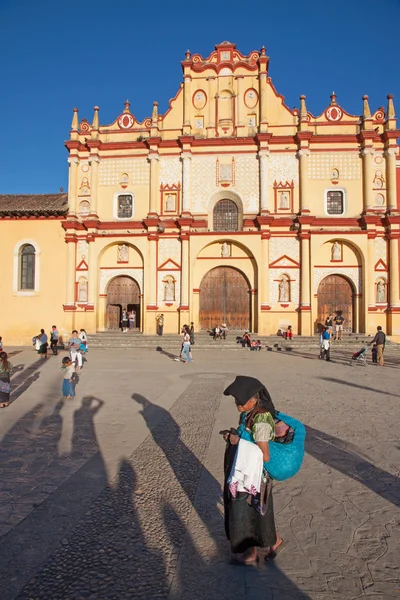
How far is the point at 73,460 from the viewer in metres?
5.32

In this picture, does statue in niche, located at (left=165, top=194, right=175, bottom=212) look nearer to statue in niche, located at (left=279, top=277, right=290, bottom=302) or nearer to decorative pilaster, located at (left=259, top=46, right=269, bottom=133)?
decorative pilaster, located at (left=259, top=46, right=269, bottom=133)

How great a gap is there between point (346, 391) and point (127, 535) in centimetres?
758

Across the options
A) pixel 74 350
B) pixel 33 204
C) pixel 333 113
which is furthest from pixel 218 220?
pixel 74 350

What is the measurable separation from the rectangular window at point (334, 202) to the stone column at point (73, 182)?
1487 cm

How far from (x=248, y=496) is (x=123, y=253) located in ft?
76.4

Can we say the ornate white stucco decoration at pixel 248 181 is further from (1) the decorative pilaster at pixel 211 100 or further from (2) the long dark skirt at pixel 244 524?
(2) the long dark skirt at pixel 244 524

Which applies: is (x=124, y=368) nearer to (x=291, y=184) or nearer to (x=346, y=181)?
(x=291, y=184)

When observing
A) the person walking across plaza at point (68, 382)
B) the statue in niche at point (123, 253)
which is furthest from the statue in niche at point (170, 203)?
the person walking across plaza at point (68, 382)

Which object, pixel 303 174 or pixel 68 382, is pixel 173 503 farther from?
pixel 303 174

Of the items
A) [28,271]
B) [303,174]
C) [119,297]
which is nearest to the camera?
[303,174]

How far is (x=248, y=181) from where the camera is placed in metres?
24.9

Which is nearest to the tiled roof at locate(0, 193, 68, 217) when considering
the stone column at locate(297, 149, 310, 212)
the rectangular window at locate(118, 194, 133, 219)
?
the rectangular window at locate(118, 194, 133, 219)

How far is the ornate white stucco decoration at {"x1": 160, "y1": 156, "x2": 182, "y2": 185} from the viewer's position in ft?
83.1

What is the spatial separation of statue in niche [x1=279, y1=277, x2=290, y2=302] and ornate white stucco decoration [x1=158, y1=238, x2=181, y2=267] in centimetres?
616
